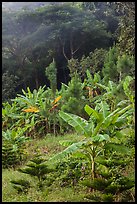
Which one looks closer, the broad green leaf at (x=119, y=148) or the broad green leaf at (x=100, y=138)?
the broad green leaf at (x=100, y=138)

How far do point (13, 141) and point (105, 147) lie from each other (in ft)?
11.1

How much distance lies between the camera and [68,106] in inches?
369

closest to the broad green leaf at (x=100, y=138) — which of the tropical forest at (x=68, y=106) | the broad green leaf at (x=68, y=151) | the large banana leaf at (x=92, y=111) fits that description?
the tropical forest at (x=68, y=106)

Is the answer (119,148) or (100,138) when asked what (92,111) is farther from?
(119,148)

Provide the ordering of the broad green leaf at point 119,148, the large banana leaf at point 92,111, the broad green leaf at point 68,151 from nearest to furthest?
the broad green leaf at point 68,151
the broad green leaf at point 119,148
the large banana leaf at point 92,111

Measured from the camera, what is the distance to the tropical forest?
5129 mm

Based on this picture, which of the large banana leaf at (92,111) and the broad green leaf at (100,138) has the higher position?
the large banana leaf at (92,111)

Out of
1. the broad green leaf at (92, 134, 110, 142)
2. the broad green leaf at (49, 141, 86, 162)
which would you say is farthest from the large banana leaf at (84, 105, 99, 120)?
the broad green leaf at (49, 141, 86, 162)

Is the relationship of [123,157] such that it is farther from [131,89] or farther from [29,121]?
[29,121]

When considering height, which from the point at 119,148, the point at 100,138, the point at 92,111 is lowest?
the point at 119,148

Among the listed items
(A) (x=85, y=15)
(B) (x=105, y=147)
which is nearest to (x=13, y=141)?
(B) (x=105, y=147)

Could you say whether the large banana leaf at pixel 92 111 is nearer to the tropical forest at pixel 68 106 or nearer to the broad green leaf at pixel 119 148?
the tropical forest at pixel 68 106

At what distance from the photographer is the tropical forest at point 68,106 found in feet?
16.8

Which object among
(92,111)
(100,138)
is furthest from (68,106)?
(100,138)
